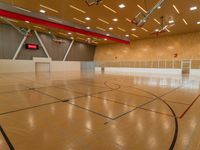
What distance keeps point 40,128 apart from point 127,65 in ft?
57.1

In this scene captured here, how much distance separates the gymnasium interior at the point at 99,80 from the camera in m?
1.56

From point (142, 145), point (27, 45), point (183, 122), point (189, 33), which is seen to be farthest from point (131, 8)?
point (27, 45)

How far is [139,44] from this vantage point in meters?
17.6

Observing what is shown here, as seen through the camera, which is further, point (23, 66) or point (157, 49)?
point (157, 49)

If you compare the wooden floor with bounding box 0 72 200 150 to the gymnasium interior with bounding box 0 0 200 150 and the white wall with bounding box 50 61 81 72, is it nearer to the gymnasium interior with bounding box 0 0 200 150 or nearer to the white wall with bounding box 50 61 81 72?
the gymnasium interior with bounding box 0 0 200 150

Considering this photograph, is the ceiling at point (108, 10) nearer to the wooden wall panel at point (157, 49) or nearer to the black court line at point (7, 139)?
the wooden wall panel at point (157, 49)

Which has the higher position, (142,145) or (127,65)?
(127,65)

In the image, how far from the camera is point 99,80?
7570mm

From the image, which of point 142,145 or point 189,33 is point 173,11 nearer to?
point 189,33

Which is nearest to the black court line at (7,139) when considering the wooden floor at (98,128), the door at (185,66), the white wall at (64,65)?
the wooden floor at (98,128)

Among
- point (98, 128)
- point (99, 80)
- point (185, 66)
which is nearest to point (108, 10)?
point (99, 80)

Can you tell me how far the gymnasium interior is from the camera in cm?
156

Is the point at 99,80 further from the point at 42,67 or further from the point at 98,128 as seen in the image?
the point at 42,67

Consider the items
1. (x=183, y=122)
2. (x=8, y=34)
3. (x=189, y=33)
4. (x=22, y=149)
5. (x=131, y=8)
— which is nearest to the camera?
(x=22, y=149)
